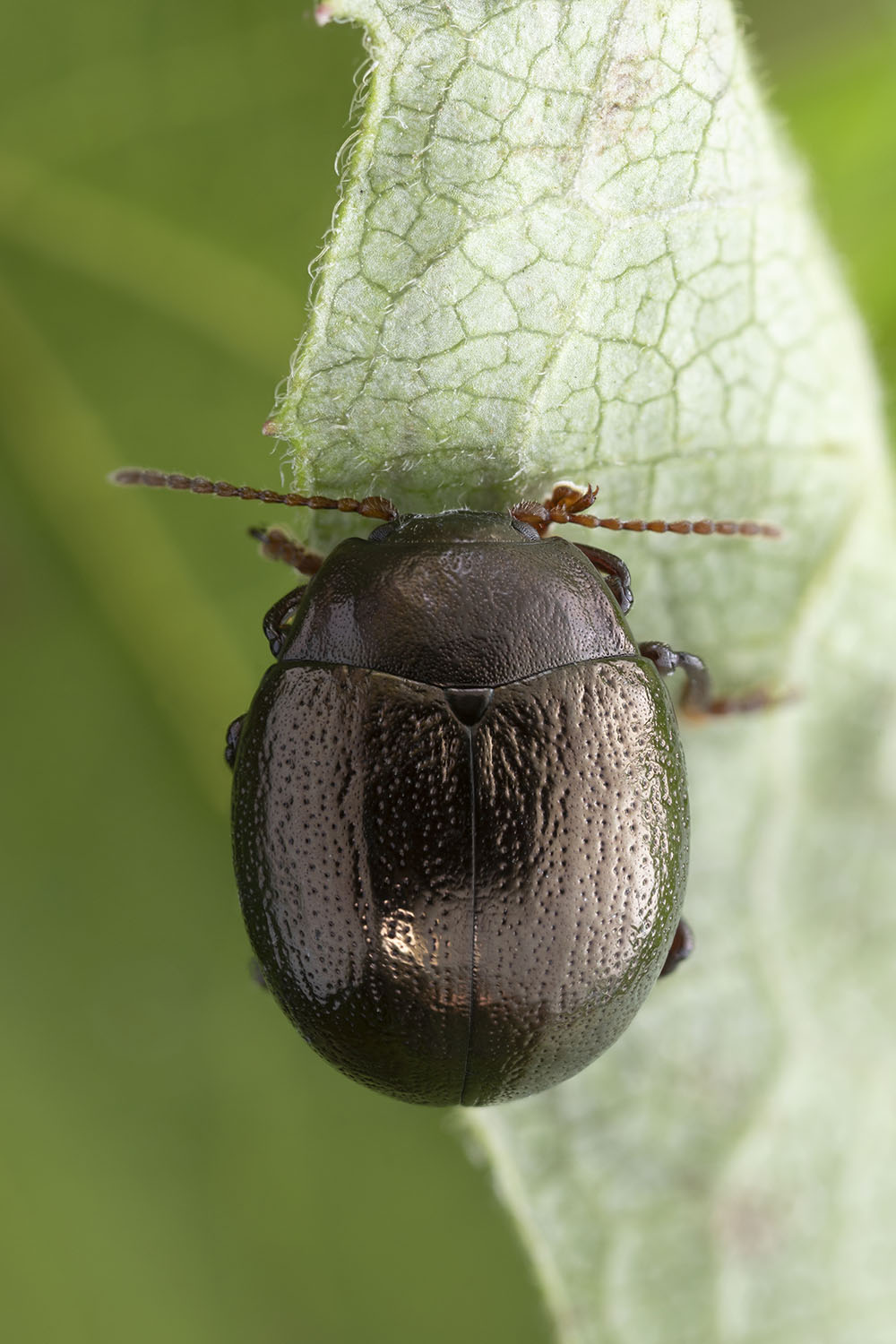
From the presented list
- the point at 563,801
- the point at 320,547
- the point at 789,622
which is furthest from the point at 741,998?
the point at 320,547

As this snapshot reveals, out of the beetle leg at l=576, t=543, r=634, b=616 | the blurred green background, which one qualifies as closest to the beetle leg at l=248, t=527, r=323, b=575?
the beetle leg at l=576, t=543, r=634, b=616

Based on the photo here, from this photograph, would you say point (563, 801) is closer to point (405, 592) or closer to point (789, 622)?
point (405, 592)

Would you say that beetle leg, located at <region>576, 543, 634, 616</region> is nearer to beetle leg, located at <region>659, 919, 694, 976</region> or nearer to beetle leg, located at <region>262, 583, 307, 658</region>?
beetle leg, located at <region>262, 583, 307, 658</region>

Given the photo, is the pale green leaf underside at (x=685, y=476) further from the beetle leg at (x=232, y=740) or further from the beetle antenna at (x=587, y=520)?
the beetle leg at (x=232, y=740)

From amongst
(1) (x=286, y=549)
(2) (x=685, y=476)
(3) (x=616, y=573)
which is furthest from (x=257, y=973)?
(2) (x=685, y=476)

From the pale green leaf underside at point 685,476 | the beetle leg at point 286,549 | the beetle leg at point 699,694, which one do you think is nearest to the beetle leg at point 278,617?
the beetle leg at point 286,549

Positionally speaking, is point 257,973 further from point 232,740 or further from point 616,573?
point 616,573
